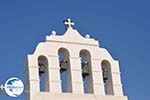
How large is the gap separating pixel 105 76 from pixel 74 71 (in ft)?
5.24

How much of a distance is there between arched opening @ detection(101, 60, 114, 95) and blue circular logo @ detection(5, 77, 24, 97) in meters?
9.22

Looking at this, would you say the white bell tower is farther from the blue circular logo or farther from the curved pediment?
the blue circular logo

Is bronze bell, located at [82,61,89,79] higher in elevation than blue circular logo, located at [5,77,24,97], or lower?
higher

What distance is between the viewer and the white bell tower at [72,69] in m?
20.1

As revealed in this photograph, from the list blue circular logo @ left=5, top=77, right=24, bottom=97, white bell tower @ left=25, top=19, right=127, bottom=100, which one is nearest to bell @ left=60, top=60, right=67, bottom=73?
white bell tower @ left=25, top=19, right=127, bottom=100

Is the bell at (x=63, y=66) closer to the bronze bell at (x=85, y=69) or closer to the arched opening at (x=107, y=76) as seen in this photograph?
the bronze bell at (x=85, y=69)

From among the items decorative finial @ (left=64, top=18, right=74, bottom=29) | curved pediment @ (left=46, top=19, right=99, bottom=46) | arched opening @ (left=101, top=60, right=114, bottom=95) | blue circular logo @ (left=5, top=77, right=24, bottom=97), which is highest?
decorative finial @ (left=64, top=18, right=74, bottom=29)

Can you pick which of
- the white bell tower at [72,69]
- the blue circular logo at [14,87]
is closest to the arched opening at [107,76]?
the white bell tower at [72,69]

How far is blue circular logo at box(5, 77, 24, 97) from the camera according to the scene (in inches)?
494

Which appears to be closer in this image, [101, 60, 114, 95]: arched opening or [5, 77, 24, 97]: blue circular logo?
[5, 77, 24, 97]: blue circular logo

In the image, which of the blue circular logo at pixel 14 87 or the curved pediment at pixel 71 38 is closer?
the blue circular logo at pixel 14 87

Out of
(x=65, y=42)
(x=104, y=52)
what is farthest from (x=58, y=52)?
(x=104, y=52)

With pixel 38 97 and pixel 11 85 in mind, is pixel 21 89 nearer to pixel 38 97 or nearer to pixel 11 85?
pixel 11 85

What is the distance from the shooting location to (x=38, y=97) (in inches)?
771
